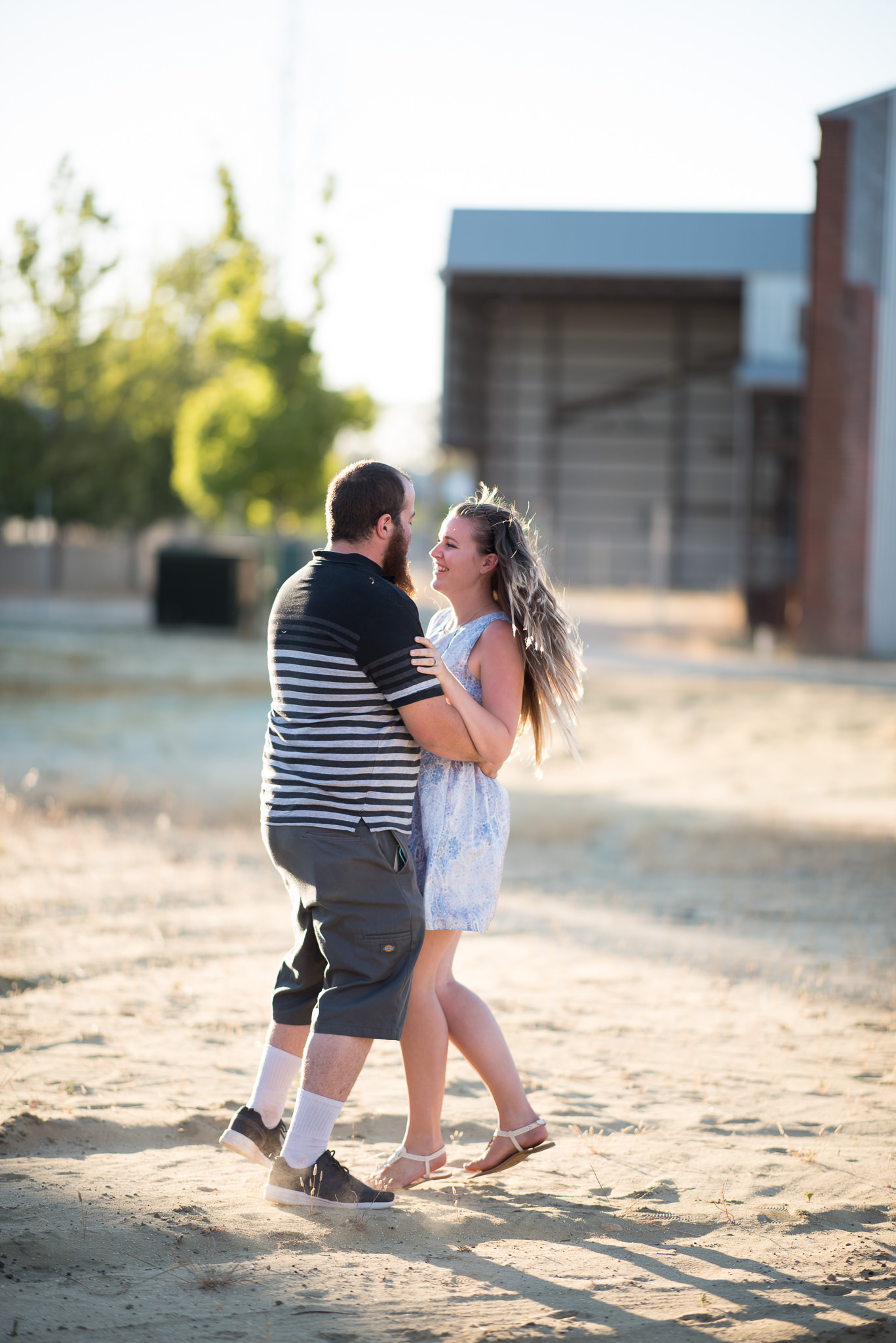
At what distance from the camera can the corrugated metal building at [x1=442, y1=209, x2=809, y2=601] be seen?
33781mm

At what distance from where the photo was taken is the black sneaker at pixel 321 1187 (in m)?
3.26

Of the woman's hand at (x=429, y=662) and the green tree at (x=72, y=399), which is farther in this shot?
the green tree at (x=72, y=399)

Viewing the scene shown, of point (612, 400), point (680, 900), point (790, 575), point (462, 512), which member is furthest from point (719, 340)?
point (462, 512)

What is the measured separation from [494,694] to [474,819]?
313 millimetres

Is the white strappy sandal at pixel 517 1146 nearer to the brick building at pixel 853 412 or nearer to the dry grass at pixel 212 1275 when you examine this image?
the dry grass at pixel 212 1275

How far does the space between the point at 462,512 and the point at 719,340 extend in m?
37.0

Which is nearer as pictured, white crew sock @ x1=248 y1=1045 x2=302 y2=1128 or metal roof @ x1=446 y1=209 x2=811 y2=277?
white crew sock @ x1=248 y1=1045 x2=302 y2=1128

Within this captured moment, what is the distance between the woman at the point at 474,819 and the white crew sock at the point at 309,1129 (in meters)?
0.28

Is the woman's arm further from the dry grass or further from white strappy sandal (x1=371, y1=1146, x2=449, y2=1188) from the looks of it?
the dry grass

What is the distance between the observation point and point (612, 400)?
3894 cm

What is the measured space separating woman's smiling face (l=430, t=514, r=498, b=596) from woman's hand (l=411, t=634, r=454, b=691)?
42cm

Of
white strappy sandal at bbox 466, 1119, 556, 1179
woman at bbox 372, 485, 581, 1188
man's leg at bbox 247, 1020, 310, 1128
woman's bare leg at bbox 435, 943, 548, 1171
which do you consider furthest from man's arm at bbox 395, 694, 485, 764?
white strappy sandal at bbox 466, 1119, 556, 1179

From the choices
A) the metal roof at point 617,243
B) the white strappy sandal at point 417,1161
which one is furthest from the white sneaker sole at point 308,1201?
the metal roof at point 617,243

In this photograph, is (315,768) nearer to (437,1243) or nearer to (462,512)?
(462,512)
